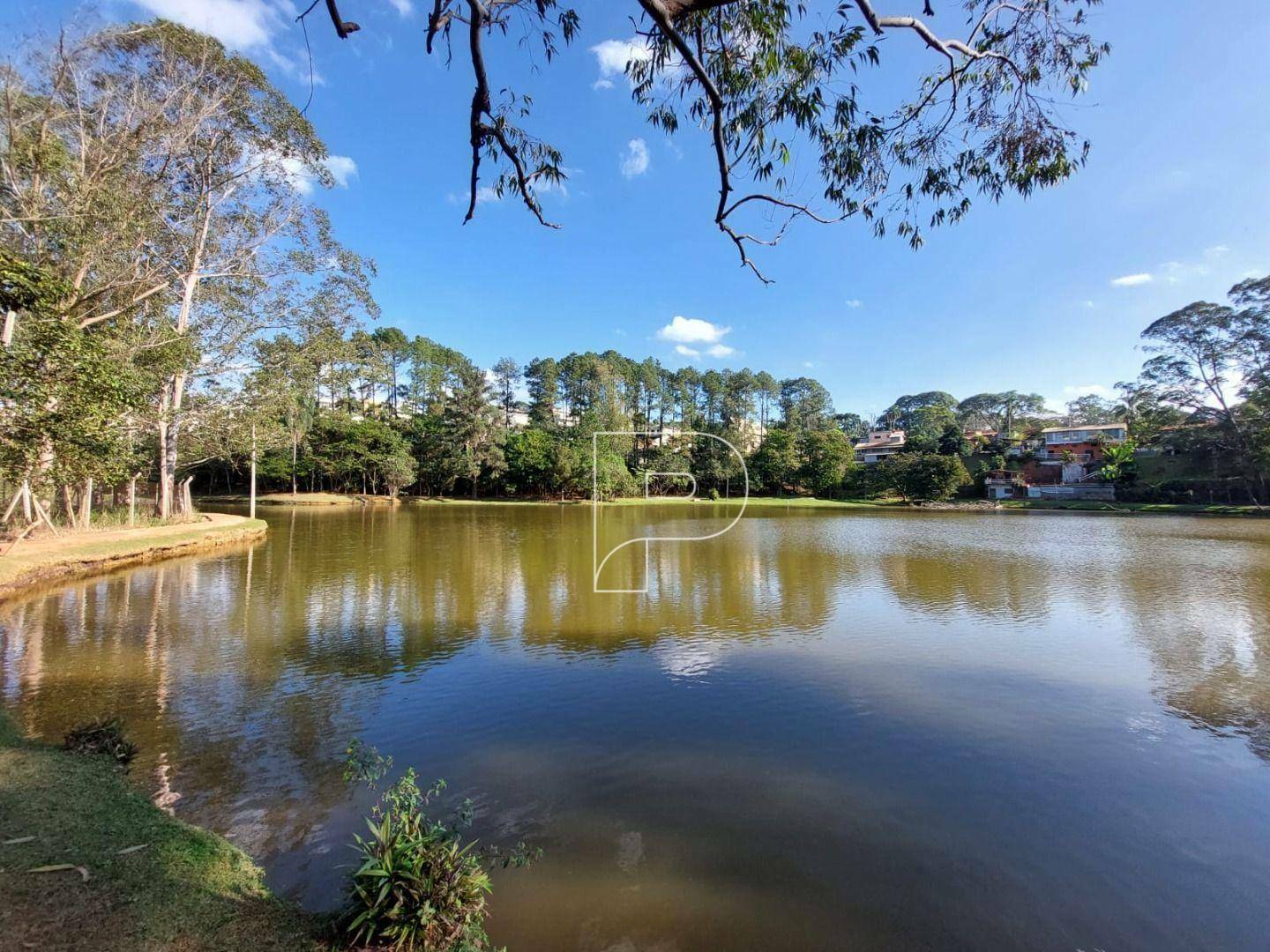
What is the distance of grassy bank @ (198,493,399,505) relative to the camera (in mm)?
42969

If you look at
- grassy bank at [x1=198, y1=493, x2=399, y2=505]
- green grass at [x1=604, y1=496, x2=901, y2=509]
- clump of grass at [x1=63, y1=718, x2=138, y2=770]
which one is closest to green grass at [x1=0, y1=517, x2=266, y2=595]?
clump of grass at [x1=63, y1=718, x2=138, y2=770]

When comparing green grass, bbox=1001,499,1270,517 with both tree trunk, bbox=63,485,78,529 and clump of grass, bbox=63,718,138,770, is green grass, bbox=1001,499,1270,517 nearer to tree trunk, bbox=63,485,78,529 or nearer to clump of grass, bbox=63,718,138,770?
clump of grass, bbox=63,718,138,770

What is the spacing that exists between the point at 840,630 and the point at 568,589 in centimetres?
584

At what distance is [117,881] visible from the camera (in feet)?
8.93

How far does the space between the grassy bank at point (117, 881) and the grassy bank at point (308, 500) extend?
44341 millimetres

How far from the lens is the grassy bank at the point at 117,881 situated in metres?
2.39

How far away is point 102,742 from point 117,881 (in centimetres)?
252

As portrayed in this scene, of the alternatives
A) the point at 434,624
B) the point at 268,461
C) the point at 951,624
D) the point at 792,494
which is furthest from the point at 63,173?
the point at 792,494

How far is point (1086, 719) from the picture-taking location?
6.26 meters

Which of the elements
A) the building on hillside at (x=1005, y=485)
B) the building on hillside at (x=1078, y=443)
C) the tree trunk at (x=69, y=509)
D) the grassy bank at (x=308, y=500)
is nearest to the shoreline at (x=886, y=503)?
the grassy bank at (x=308, y=500)

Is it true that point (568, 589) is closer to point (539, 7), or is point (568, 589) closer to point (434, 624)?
point (434, 624)

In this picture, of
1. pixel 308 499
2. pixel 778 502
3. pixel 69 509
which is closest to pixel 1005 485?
pixel 778 502

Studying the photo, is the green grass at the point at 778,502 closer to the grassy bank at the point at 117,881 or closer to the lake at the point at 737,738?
the lake at the point at 737,738

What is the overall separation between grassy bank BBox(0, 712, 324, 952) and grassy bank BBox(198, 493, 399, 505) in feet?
145
